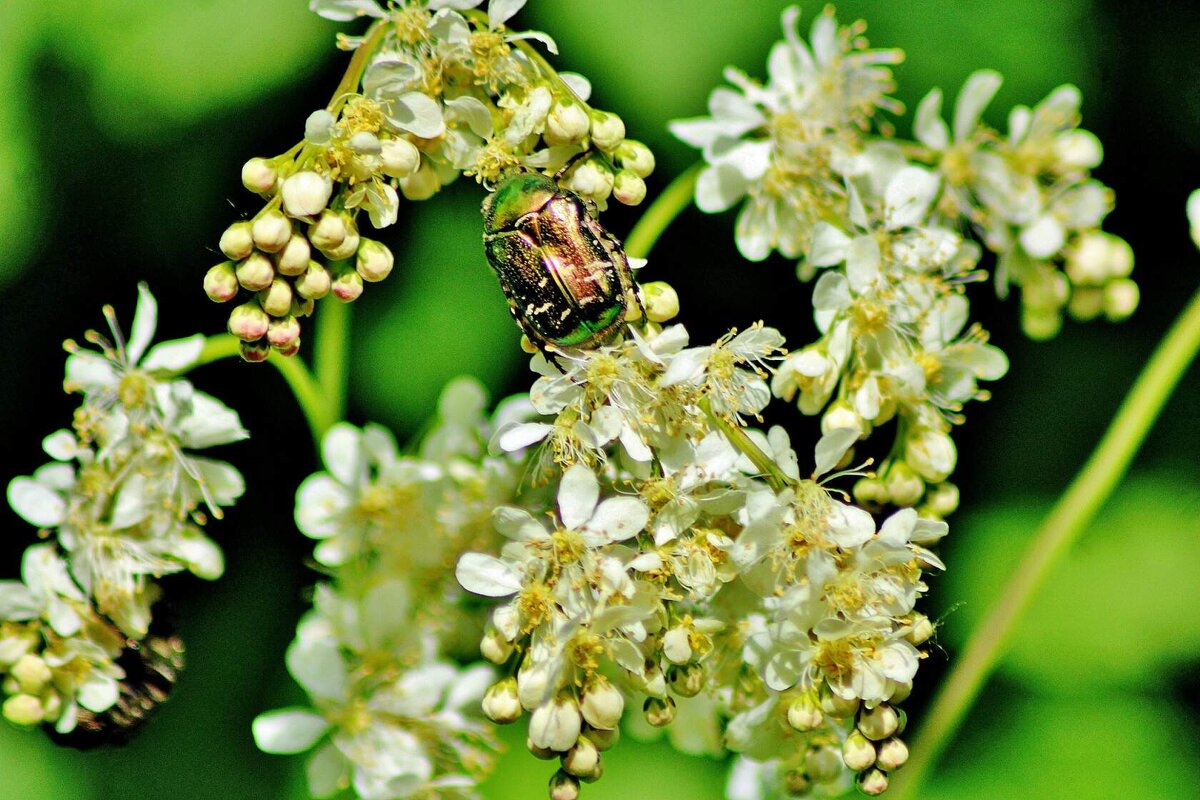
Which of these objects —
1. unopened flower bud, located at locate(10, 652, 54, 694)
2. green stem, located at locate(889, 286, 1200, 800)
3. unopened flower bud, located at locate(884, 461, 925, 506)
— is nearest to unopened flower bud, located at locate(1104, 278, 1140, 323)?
green stem, located at locate(889, 286, 1200, 800)

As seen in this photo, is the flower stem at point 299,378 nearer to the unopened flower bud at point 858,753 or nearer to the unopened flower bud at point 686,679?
the unopened flower bud at point 686,679

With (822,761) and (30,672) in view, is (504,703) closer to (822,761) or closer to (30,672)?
(822,761)

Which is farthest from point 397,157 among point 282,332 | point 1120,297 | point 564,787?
point 1120,297

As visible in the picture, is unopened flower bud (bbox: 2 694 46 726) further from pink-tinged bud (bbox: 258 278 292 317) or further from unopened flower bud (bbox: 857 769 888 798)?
unopened flower bud (bbox: 857 769 888 798)

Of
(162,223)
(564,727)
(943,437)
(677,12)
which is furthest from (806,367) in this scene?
(162,223)

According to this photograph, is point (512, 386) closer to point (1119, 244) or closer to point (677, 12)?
point (677, 12)

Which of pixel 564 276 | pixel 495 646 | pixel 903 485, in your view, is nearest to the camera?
pixel 564 276

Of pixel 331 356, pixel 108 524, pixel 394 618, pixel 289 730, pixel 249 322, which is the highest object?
pixel 249 322
